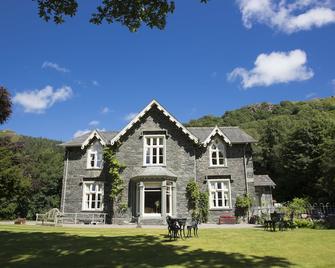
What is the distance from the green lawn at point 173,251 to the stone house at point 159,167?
1162 centimetres

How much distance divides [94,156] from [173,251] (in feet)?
63.2

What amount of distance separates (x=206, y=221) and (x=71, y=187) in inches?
471

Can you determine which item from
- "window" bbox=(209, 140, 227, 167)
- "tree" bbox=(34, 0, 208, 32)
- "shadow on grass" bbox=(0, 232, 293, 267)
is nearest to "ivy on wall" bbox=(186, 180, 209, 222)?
"window" bbox=(209, 140, 227, 167)

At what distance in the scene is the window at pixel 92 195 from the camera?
1136 inches

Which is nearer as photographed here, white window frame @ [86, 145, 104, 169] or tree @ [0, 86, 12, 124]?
tree @ [0, 86, 12, 124]

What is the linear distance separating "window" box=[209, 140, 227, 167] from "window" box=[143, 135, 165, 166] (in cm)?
425

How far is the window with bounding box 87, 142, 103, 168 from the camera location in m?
29.8

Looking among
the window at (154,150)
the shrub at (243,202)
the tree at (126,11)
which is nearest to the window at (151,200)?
the window at (154,150)

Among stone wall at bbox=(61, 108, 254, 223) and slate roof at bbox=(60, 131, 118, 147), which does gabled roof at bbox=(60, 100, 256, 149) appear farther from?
stone wall at bbox=(61, 108, 254, 223)

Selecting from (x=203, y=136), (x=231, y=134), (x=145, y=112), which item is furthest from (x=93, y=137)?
(x=231, y=134)

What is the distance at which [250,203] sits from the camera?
27812 millimetres

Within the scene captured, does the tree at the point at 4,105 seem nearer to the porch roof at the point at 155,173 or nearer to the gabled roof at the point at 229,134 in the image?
the porch roof at the point at 155,173

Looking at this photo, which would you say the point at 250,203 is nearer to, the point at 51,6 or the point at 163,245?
the point at 163,245

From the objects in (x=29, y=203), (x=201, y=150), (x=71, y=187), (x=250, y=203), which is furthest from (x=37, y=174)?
(x=250, y=203)
